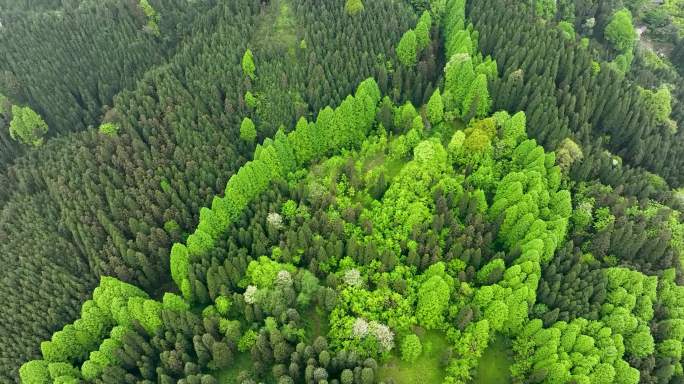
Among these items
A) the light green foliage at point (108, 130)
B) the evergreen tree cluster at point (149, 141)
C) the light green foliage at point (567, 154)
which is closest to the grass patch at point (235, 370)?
the evergreen tree cluster at point (149, 141)

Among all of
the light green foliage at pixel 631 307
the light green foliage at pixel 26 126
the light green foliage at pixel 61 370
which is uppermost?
the light green foliage at pixel 26 126

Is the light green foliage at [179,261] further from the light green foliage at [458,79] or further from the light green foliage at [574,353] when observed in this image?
the light green foliage at [458,79]

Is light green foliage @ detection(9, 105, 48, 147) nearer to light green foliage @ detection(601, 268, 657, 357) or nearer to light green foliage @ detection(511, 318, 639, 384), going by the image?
light green foliage @ detection(511, 318, 639, 384)

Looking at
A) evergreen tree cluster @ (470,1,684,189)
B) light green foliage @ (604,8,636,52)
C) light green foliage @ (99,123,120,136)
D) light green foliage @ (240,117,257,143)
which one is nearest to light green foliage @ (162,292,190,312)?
light green foliage @ (240,117,257,143)

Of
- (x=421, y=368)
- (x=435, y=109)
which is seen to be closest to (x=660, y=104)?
(x=435, y=109)

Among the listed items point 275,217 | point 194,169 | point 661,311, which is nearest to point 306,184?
point 275,217

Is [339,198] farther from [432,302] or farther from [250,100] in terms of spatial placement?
[250,100]
